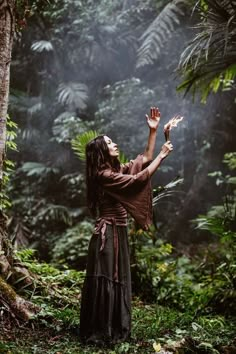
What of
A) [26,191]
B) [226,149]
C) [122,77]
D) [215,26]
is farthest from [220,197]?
[215,26]

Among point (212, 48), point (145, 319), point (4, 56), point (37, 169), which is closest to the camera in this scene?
point (4, 56)

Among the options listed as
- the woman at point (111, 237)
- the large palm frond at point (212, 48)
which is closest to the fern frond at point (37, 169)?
the large palm frond at point (212, 48)

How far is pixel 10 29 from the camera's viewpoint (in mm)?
4379

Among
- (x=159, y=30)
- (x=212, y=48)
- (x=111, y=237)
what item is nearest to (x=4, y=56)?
(x=111, y=237)

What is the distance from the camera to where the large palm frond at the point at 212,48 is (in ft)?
15.2

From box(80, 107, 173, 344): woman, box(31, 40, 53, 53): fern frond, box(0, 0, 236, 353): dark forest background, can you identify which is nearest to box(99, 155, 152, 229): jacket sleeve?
box(80, 107, 173, 344): woman

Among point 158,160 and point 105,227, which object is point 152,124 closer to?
point 158,160

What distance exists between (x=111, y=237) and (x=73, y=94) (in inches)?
269

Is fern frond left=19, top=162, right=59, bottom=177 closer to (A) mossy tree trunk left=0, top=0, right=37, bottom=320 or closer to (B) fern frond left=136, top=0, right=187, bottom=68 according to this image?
(B) fern frond left=136, top=0, right=187, bottom=68

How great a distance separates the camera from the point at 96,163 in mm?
3920

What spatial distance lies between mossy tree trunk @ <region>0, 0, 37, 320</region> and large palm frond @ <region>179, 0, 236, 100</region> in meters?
1.83

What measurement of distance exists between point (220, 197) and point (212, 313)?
5387 millimetres

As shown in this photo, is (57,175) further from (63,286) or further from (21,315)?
(21,315)

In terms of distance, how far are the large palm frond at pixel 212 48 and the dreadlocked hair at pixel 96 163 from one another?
1.46 meters
